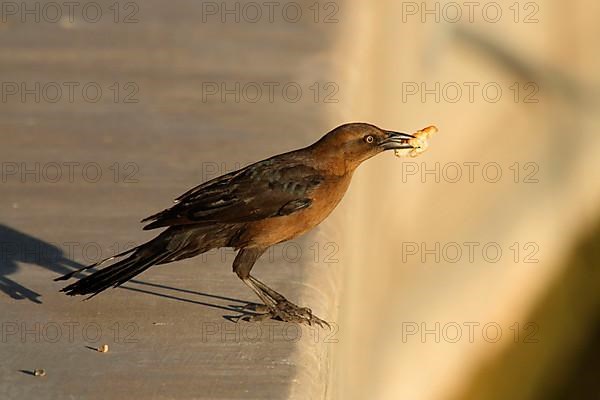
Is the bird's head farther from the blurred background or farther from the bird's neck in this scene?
the blurred background

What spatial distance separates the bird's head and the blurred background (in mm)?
719

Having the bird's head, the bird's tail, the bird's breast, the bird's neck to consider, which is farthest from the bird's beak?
the bird's tail

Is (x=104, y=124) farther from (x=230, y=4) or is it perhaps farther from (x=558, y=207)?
(x=558, y=207)

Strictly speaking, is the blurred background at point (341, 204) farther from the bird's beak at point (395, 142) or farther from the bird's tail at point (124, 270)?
the bird's beak at point (395, 142)

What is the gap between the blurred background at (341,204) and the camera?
5.58 meters

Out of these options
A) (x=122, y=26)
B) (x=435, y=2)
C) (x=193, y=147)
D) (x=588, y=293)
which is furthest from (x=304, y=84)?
(x=588, y=293)

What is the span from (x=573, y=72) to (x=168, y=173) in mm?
8487

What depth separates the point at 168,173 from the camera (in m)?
7.43

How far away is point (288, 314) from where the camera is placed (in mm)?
5652

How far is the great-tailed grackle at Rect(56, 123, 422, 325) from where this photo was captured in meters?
5.46

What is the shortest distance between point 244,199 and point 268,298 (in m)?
0.48

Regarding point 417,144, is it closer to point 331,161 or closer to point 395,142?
point 395,142

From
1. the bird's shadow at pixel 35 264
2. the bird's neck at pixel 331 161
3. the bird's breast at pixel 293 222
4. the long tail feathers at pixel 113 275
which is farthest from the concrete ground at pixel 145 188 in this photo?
the bird's neck at pixel 331 161

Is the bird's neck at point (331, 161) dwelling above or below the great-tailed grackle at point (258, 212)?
above
